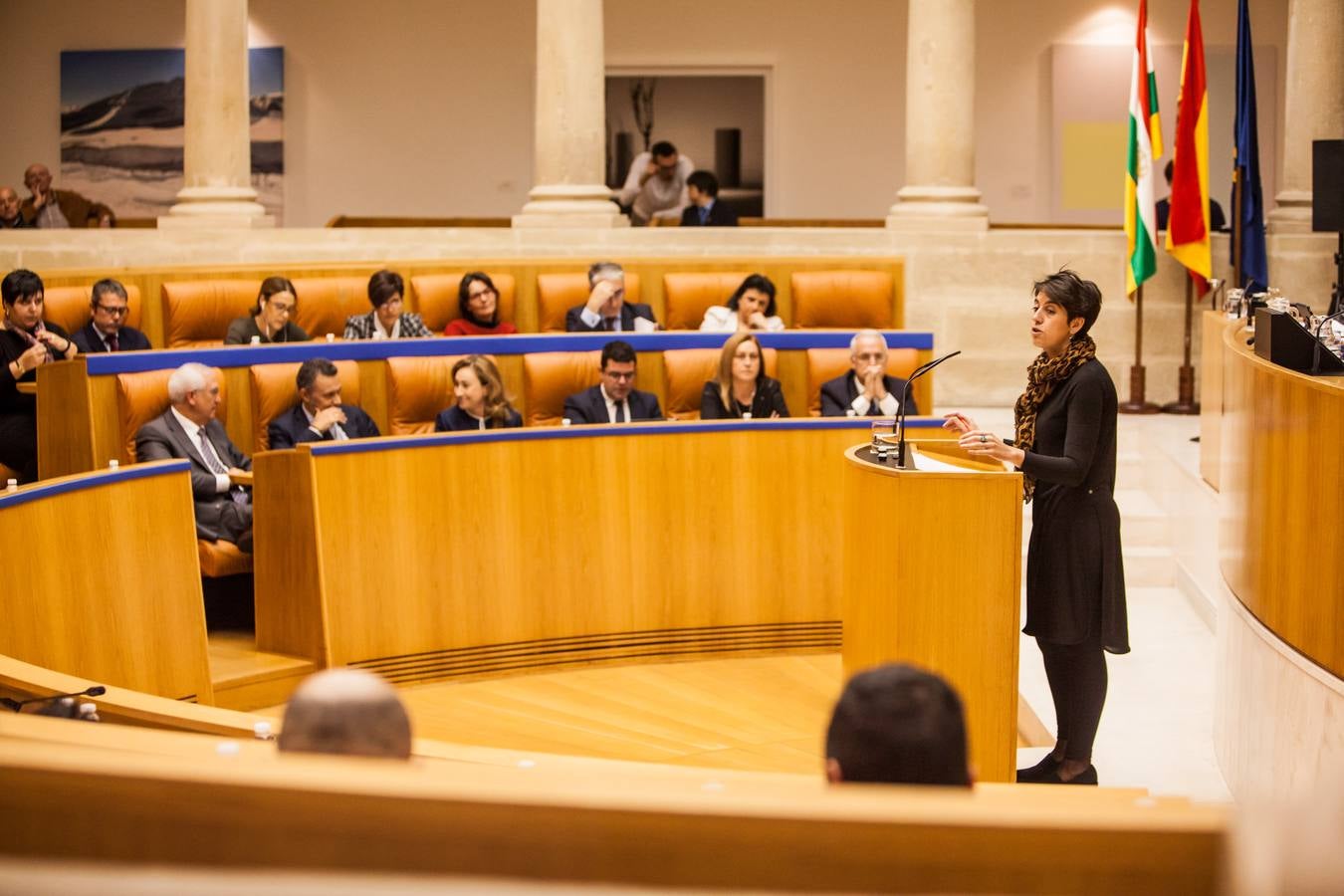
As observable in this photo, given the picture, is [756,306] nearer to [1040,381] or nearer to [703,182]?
[703,182]

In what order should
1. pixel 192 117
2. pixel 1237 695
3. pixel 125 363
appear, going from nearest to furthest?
pixel 1237 695, pixel 125 363, pixel 192 117

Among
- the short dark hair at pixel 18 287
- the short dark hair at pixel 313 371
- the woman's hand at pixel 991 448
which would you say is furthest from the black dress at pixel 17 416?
the woman's hand at pixel 991 448

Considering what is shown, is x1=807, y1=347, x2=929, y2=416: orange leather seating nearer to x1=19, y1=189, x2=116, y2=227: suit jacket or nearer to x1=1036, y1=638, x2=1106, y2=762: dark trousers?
x1=1036, y1=638, x2=1106, y2=762: dark trousers

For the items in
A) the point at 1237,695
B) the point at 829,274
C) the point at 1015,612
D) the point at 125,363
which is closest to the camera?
the point at 1015,612

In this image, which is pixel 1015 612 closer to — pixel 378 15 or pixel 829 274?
pixel 829 274

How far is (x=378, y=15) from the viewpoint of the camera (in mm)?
13203

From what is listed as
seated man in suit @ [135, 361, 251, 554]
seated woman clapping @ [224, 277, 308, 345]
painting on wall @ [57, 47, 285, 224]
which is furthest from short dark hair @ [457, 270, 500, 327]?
painting on wall @ [57, 47, 285, 224]

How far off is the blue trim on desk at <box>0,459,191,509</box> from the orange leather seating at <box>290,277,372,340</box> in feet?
8.58

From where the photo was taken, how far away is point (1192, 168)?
890 cm

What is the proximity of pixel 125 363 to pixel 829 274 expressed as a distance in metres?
3.63

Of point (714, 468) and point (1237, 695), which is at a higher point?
point (714, 468)

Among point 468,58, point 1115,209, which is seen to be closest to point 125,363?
point 468,58

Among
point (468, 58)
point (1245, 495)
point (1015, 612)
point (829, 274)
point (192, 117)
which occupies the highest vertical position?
point (468, 58)

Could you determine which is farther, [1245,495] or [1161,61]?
[1161,61]
